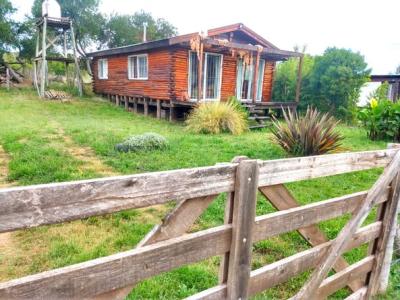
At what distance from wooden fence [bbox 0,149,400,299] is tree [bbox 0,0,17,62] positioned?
24.0 meters

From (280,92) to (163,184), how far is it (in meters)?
16.1

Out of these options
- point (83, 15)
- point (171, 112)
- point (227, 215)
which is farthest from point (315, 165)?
point (83, 15)

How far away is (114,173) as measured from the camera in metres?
5.25

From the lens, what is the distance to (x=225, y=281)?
1700 mm

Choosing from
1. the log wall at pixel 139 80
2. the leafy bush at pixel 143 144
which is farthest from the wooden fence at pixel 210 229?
the log wall at pixel 139 80

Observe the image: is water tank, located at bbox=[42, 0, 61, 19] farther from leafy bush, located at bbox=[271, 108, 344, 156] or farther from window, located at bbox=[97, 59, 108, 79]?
leafy bush, located at bbox=[271, 108, 344, 156]

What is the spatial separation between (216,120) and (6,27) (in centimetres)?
1812

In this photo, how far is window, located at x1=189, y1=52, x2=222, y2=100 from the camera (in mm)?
13969

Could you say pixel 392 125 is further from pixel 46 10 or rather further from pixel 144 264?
pixel 46 10

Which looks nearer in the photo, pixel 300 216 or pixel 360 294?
pixel 300 216

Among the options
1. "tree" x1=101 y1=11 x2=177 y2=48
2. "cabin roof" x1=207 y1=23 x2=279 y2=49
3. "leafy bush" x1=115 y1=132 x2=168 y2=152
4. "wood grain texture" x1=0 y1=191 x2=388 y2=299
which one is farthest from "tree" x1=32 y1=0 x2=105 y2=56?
"wood grain texture" x1=0 y1=191 x2=388 y2=299

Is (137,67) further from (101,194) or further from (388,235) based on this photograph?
(101,194)

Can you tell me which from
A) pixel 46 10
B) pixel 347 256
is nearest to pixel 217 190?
pixel 347 256

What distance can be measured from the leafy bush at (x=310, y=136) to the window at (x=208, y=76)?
789 centimetres
